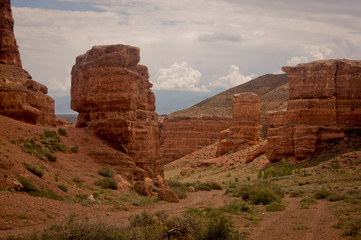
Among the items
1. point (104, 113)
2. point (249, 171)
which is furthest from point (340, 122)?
point (104, 113)

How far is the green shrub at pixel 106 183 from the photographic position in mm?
19797

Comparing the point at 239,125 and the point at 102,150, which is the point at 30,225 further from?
the point at 239,125

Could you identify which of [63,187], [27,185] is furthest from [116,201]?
[27,185]

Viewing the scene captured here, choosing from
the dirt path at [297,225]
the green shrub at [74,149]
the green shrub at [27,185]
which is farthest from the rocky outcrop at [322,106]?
the green shrub at [27,185]

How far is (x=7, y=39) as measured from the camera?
33625mm

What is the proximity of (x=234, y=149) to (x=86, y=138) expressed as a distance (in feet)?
98.2

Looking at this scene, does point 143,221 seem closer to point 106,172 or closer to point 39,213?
point 39,213

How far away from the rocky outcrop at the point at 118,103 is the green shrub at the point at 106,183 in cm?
540

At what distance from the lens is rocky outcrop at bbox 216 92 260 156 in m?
52.0

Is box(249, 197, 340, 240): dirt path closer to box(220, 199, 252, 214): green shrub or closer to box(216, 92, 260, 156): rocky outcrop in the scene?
box(220, 199, 252, 214): green shrub

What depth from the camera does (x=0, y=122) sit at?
72.5 ft

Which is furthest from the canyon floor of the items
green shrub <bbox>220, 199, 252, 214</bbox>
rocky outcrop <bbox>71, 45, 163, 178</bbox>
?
rocky outcrop <bbox>71, 45, 163, 178</bbox>

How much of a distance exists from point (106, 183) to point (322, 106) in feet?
77.3

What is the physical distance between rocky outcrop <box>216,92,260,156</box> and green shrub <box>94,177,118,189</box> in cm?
3363
